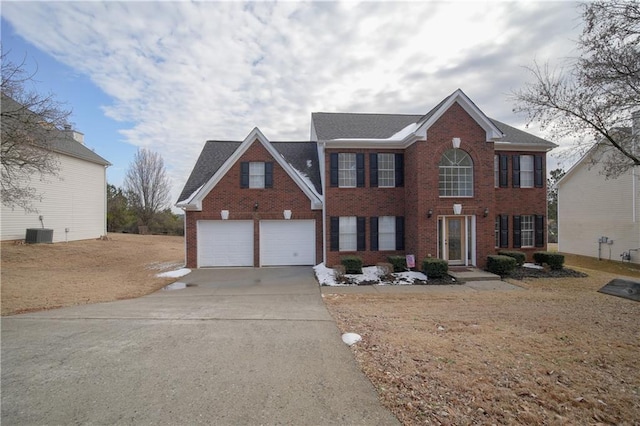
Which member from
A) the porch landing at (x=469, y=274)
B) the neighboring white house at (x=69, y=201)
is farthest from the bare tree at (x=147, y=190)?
the porch landing at (x=469, y=274)

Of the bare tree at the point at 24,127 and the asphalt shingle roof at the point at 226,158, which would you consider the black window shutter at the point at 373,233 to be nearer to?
the asphalt shingle roof at the point at 226,158

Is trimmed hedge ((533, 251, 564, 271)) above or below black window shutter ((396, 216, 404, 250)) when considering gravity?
below

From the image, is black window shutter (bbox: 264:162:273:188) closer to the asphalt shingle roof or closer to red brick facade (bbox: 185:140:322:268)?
red brick facade (bbox: 185:140:322:268)

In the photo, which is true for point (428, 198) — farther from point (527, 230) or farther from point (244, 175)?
point (244, 175)

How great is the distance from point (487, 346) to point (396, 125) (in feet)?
42.8

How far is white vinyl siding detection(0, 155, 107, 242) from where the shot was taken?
58.4 ft

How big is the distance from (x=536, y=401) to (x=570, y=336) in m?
3.06

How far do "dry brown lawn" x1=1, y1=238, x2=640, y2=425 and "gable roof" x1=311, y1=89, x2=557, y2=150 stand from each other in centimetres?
671

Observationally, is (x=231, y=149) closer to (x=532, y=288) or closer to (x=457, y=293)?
(x=457, y=293)

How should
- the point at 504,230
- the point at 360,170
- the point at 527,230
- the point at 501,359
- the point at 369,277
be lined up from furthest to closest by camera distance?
1. the point at 527,230
2. the point at 504,230
3. the point at 360,170
4. the point at 369,277
5. the point at 501,359

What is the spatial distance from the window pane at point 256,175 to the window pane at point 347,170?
3.74 m

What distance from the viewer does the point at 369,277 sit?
12.3 meters

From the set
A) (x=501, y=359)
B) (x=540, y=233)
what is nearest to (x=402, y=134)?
(x=540, y=233)

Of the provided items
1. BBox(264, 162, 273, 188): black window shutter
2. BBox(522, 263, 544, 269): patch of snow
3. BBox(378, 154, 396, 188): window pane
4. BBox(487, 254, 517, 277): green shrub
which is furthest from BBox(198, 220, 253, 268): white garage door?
BBox(522, 263, 544, 269): patch of snow
